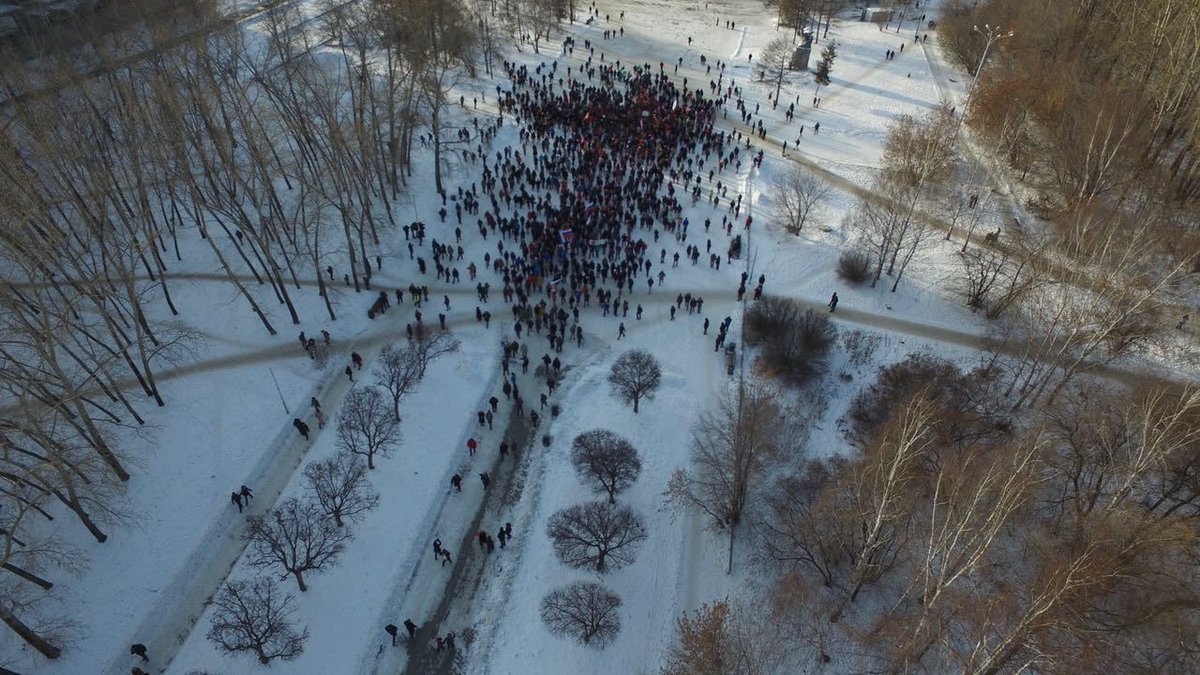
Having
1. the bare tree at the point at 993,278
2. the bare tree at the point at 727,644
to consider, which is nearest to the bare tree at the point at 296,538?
the bare tree at the point at 727,644

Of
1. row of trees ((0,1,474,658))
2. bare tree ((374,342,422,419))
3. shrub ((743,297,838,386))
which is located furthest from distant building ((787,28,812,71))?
bare tree ((374,342,422,419))

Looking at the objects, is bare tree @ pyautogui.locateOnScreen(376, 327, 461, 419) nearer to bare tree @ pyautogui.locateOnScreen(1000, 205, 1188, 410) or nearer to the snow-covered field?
the snow-covered field

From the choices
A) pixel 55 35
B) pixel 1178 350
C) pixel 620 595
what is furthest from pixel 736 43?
pixel 620 595

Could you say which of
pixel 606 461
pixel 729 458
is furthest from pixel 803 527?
pixel 606 461

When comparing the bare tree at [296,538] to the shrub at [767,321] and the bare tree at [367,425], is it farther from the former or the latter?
the shrub at [767,321]

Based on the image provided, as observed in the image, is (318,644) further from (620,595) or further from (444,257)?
(444,257)
